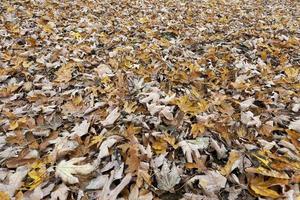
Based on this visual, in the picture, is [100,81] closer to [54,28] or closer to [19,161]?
[19,161]

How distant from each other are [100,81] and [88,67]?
1.58 feet

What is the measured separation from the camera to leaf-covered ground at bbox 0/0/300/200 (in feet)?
6.59

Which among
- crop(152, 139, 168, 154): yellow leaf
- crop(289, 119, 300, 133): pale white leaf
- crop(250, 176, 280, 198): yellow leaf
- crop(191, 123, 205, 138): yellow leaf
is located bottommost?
crop(152, 139, 168, 154): yellow leaf

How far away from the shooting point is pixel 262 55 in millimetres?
4051

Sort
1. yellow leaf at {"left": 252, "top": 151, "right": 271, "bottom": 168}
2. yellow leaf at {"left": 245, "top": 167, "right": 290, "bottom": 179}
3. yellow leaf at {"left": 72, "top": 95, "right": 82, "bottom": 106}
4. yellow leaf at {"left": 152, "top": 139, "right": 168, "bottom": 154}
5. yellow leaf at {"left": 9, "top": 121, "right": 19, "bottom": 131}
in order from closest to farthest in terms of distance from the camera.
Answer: yellow leaf at {"left": 245, "top": 167, "right": 290, "bottom": 179} → yellow leaf at {"left": 252, "top": 151, "right": 271, "bottom": 168} → yellow leaf at {"left": 152, "top": 139, "right": 168, "bottom": 154} → yellow leaf at {"left": 9, "top": 121, "right": 19, "bottom": 131} → yellow leaf at {"left": 72, "top": 95, "right": 82, "bottom": 106}

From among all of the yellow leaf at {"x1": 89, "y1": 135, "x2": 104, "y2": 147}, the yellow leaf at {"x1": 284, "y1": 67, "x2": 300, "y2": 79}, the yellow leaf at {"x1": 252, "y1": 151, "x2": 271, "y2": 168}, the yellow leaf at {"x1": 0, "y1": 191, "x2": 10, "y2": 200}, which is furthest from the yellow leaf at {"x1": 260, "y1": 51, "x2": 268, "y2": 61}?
the yellow leaf at {"x1": 0, "y1": 191, "x2": 10, "y2": 200}

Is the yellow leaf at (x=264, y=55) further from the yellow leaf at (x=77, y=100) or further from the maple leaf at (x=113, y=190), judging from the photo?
the maple leaf at (x=113, y=190)

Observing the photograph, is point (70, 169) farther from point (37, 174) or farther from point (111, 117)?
point (111, 117)

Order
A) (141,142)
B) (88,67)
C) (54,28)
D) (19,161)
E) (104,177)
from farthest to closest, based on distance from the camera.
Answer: (54,28) → (88,67) → (141,142) → (19,161) → (104,177)

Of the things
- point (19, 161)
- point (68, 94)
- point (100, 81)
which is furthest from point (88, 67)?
point (19, 161)

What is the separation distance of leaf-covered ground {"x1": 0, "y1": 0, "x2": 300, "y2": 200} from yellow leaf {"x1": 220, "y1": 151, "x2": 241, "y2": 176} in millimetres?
12

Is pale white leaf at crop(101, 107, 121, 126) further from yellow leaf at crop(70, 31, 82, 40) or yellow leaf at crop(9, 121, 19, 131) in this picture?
yellow leaf at crop(70, 31, 82, 40)

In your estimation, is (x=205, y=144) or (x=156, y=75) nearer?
(x=205, y=144)

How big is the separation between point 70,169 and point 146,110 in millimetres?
908
